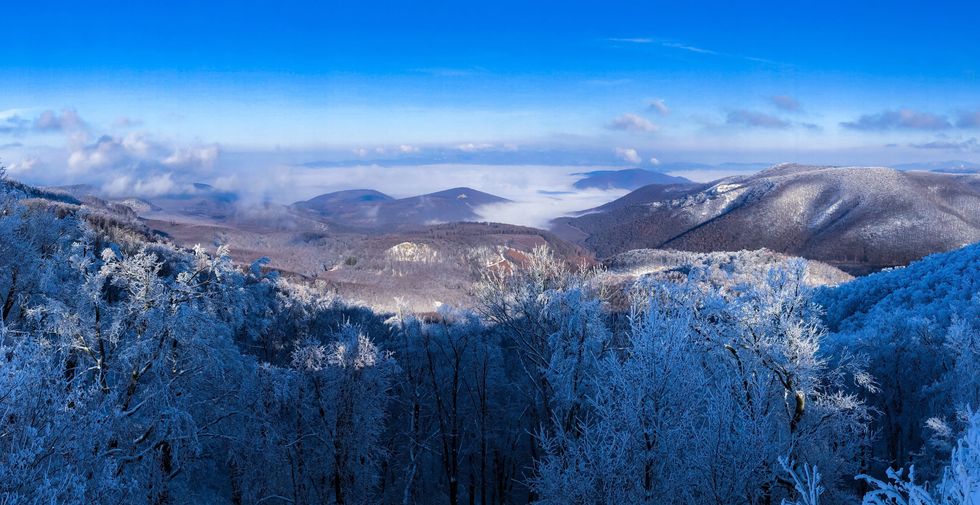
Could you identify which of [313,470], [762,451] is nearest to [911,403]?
[762,451]

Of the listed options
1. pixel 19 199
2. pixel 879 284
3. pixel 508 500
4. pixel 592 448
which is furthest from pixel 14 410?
pixel 879 284

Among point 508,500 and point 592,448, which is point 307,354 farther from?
point 508,500

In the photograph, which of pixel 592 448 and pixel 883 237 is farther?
pixel 883 237

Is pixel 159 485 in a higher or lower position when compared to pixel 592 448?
lower

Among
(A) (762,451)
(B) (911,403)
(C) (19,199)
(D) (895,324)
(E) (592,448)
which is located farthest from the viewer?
(D) (895,324)

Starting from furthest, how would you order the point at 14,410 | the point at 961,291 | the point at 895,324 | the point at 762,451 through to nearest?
the point at 961,291 < the point at 895,324 < the point at 762,451 < the point at 14,410

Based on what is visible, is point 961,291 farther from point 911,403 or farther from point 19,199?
point 19,199
